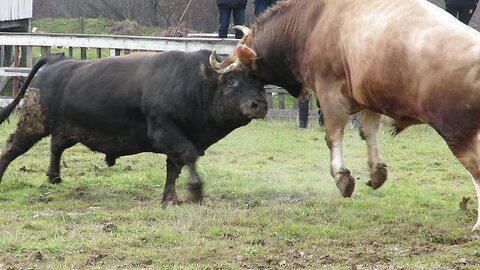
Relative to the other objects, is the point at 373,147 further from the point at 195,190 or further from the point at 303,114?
the point at 303,114

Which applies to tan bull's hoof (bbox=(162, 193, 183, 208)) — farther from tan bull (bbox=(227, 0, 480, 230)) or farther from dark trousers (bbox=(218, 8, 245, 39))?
dark trousers (bbox=(218, 8, 245, 39))

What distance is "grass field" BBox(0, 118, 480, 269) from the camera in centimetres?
695

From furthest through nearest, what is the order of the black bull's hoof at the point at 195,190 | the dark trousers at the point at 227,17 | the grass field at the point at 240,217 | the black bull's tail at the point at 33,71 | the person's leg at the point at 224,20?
the person's leg at the point at 224,20, the dark trousers at the point at 227,17, the black bull's tail at the point at 33,71, the black bull's hoof at the point at 195,190, the grass field at the point at 240,217

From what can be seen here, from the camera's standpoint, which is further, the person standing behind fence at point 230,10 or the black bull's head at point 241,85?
the person standing behind fence at point 230,10

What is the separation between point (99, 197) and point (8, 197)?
0.89m

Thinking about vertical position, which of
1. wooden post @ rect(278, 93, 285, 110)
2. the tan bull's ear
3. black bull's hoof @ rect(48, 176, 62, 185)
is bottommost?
wooden post @ rect(278, 93, 285, 110)

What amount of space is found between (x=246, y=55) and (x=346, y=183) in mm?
1763

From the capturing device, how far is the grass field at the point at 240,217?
273 inches

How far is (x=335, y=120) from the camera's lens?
8531 mm

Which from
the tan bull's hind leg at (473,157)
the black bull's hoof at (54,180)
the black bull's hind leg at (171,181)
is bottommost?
the black bull's hoof at (54,180)

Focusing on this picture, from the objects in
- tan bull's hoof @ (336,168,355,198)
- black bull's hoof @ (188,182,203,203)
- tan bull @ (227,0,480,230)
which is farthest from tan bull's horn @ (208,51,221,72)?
tan bull's hoof @ (336,168,355,198)

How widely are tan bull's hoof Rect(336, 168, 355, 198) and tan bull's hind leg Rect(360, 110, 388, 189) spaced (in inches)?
20.9

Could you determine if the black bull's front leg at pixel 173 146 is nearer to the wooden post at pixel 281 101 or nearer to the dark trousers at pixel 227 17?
the dark trousers at pixel 227 17

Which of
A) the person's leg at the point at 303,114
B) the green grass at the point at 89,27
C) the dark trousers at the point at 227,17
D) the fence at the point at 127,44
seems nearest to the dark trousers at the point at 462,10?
the person's leg at the point at 303,114
